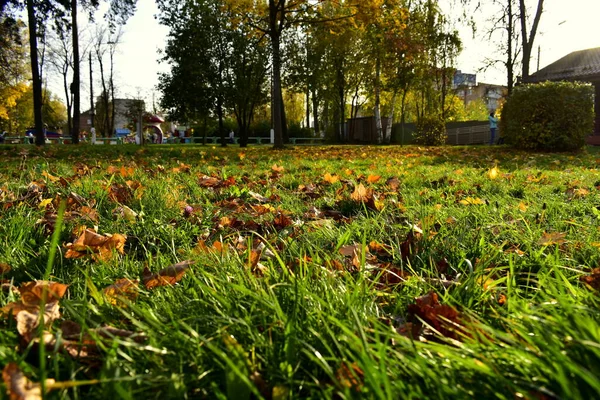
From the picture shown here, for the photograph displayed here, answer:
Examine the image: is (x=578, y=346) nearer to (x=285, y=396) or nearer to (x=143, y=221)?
(x=285, y=396)

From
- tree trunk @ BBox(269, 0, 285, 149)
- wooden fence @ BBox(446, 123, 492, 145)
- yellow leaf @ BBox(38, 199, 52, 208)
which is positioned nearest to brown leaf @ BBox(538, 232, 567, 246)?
yellow leaf @ BBox(38, 199, 52, 208)

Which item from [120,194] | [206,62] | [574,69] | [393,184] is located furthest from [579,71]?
[120,194]

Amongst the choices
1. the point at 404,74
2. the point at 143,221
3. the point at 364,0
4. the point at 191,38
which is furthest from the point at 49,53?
the point at 143,221

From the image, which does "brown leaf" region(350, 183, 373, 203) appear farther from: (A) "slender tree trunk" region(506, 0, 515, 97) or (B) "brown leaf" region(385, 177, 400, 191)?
(A) "slender tree trunk" region(506, 0, 515, 97)

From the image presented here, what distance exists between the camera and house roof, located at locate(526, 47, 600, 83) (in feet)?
71.9

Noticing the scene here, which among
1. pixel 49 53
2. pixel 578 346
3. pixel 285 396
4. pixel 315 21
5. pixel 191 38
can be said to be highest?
pixel 49 53

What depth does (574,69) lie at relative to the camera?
76.4 ft

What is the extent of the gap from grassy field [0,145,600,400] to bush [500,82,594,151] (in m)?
11.7

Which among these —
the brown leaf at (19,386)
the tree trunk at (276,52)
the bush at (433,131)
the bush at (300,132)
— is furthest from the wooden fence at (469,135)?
the brown leaf at (19,386)

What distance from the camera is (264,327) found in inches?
42.0

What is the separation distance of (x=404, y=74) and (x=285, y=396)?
31295 mm

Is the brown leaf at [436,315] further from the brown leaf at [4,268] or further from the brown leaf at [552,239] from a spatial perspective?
the brown leaf at [4,268]

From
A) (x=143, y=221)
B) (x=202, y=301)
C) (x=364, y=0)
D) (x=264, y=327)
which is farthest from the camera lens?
(x=364, y=0)

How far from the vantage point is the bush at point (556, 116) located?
41.2 feet
